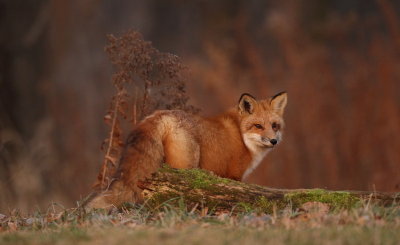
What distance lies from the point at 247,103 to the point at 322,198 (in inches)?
101

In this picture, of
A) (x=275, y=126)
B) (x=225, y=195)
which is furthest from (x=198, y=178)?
(x=275, y=126)

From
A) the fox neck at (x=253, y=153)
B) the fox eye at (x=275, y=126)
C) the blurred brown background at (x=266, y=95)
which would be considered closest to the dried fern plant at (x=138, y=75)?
the fox neck at (x=253, y=153)

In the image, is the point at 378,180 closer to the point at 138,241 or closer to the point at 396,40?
the point at 396,40

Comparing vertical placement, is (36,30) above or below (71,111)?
above

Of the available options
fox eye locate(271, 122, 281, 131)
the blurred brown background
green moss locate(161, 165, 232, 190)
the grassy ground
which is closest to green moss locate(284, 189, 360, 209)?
the grassy ground

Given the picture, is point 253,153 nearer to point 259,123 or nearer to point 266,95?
point 259,123

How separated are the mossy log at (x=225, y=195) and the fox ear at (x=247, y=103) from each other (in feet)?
6.85

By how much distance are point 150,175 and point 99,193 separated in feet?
1.81

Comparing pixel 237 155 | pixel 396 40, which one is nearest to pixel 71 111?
pixel 237 155

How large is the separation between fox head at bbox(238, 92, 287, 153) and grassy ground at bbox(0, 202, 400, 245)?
7.61 feet

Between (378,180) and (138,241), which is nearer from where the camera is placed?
(138,241)

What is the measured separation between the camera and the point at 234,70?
12.2m

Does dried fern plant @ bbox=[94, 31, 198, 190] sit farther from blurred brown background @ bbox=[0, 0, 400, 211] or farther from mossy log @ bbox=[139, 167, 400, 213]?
blurred brown background @ bbox=[0, 0, 400, 211]

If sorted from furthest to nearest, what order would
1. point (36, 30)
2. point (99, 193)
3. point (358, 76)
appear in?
point (36, 30), point (358, 76), point (99, 193)
